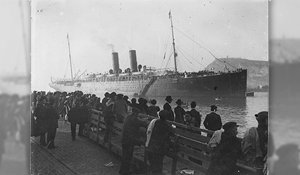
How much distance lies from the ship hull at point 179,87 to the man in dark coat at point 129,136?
14954 millimetres

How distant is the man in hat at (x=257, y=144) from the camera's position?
3986mm

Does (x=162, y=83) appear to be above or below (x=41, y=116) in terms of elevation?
above

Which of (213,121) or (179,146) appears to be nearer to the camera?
(179,146)

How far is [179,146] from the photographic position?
16.1 feet

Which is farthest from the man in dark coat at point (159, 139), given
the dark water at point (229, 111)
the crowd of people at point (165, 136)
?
the dark water at point (229, 111)

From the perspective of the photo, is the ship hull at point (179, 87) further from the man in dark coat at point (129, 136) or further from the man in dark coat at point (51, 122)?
the man in dark coat at point (129, 136)

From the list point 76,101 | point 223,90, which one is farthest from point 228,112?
point 76,101

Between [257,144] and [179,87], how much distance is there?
21.5 m

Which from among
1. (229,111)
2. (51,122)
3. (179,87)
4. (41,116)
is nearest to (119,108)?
(51,122)

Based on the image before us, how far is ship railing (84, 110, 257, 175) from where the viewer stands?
14.7ft

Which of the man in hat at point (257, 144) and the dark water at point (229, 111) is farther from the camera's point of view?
the dark water at point (229, 111)

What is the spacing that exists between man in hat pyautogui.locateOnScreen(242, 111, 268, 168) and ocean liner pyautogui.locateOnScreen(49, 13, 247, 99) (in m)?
16.8

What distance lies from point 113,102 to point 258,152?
4.30 m

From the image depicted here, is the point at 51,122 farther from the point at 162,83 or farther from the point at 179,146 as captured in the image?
the point at 162,83
